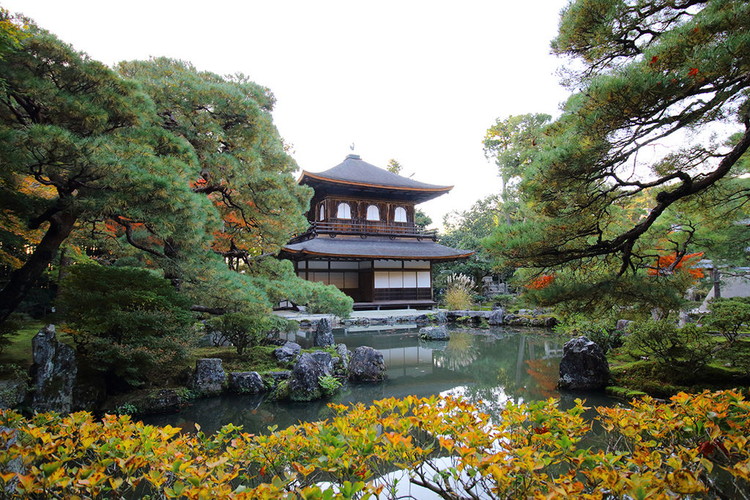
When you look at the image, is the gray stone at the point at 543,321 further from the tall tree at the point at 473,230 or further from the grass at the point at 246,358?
the grass at the point at 246,358

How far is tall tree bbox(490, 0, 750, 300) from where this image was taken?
2754 millimetres

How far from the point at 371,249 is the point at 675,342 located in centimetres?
1202

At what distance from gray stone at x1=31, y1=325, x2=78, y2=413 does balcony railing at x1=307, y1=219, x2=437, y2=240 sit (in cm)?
1239

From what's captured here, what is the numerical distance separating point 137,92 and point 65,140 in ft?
3.92

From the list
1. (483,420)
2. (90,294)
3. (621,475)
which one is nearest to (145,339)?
(90,294)

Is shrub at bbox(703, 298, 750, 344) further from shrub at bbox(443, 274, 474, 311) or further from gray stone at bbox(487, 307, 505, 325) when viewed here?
shrub at bbox(443, 274, 474, 311)

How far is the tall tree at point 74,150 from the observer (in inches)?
135

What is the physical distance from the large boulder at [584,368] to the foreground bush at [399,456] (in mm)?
3837

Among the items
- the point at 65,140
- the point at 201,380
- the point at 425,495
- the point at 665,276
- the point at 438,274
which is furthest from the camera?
the point at 438,274

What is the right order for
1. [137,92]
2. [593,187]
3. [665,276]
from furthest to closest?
[137,92] < [665,276] < [593,187]

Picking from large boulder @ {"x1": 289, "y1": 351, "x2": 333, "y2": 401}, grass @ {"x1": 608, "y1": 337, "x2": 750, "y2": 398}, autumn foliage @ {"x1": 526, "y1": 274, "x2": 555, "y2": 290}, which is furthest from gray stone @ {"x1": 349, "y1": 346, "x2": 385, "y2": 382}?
grass @ {"x1": 608, "y1": 337, "x2": 750, "y2": 398}

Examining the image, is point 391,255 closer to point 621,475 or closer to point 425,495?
point 425,495

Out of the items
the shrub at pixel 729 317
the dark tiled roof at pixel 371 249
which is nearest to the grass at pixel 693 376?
the shrub at pixel 729 317

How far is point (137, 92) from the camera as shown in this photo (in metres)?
4.27
